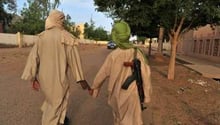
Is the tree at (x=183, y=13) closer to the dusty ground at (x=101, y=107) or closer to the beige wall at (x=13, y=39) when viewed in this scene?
the dusty ground at (x=101, y=107)

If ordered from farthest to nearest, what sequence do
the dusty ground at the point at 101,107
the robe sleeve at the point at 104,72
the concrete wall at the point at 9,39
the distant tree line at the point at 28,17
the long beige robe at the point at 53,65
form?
the distant tree line at the point at 28,17 → the concrete wall at the point at 9,39 → the dusty ground at the point at 101,107 → the long beige robe at the point at 53,65 → the robe sleeve at the point at 104,72

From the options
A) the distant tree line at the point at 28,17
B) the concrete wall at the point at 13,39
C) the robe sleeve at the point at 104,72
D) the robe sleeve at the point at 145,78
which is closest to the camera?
the robe sleeve at the point at 145,78

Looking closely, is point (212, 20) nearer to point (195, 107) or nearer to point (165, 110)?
point (195, 107)

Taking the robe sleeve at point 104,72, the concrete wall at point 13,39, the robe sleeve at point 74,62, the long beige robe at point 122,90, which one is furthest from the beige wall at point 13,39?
the long beige robe at point 122,90

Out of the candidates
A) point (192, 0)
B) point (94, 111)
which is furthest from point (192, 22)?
point (94, 111)

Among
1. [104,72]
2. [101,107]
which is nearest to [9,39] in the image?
[101,107]

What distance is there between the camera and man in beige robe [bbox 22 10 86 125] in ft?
17.4

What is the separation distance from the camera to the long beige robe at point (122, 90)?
487 centimetres

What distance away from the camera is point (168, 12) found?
1563 cm

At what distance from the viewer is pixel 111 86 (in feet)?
16.4

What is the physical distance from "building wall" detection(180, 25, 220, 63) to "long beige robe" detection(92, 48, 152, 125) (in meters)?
32.0

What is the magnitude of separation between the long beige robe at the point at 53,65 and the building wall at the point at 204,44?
104ft

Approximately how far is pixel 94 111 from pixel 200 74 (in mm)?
13869

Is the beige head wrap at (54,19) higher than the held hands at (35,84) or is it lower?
higher
